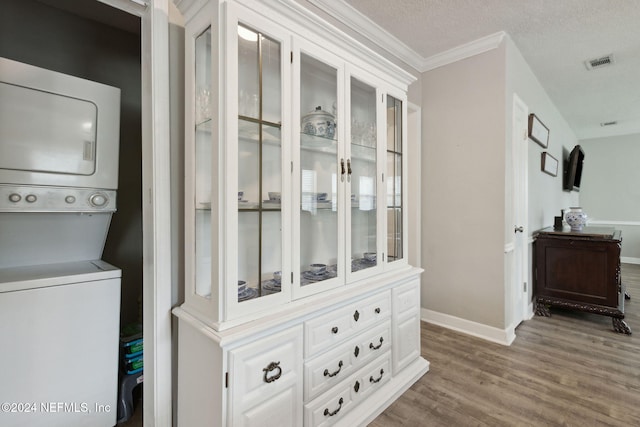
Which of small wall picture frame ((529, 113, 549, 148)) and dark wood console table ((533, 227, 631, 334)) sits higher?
small wall picture frame ((529, 113, 549, 148))

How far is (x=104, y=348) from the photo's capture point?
1543 mm

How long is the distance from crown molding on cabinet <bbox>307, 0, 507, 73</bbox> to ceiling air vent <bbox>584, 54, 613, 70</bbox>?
1340 millimetres

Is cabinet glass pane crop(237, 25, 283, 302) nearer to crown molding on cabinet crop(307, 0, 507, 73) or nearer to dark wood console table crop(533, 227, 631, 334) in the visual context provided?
crown molding on cabinet crop(307, 0, 507, 73)

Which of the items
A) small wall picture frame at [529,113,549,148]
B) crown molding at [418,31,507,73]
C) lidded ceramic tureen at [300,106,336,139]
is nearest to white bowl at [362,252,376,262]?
lidded ceramic tureen at [300,106,336,139]

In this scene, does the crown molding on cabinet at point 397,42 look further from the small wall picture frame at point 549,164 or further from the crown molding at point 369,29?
the small wall picture frame at point 549,164

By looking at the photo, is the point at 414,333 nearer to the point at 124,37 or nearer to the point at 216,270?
the point at 216,270

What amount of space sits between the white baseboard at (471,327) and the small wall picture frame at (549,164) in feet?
6.77

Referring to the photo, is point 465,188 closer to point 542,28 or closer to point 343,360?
point 542,28

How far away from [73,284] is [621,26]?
4.25 meters

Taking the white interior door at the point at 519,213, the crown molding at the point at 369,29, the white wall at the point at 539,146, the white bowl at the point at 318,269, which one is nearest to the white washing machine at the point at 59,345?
the white bowl at the point at 318,269

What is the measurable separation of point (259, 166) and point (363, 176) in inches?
28.8

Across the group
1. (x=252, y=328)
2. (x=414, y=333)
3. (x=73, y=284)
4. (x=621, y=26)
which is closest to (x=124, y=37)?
(x=73, y=284)

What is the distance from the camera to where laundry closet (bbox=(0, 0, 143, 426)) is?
4.49ft

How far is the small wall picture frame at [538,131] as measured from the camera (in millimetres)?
3016
